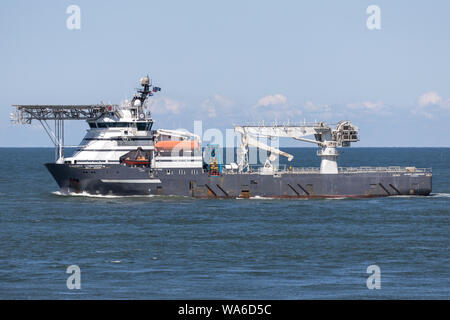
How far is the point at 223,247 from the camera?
4144 cm

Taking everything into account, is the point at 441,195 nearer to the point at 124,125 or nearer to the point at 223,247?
the point at 124,125

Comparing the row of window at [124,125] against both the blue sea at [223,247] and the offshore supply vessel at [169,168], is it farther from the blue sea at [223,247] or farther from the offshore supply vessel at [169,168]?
the blue sea at [223,247]

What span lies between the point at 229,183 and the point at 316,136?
9.80 metres

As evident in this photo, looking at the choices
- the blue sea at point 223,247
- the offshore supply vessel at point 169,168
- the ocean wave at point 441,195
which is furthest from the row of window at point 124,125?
the ocean wave at point 441,195

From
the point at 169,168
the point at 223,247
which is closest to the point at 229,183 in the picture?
the point at 169,168

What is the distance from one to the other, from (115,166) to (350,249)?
2716cm

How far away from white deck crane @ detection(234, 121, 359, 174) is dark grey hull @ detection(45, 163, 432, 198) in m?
1.77

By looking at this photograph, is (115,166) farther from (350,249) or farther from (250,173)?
(350,249)

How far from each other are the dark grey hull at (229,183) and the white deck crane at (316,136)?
1766 millimetres

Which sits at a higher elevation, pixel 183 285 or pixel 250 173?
pixel 250 173

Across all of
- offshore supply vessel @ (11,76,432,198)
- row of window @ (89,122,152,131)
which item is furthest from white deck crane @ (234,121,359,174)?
row of window @ (89,122,152,131)
